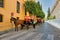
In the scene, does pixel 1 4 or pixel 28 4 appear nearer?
pixel 1 4

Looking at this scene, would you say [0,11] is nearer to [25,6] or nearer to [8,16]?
[8,16]

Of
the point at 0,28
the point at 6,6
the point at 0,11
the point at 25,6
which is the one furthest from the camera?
the point at 25,6

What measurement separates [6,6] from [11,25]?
10.5 feet

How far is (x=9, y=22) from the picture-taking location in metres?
29.3

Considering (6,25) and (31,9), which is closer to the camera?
(6,25)

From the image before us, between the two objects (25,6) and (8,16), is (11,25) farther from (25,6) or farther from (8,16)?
(25,6)

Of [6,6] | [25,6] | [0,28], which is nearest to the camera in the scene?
[0,28]

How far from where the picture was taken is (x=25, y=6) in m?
45.5

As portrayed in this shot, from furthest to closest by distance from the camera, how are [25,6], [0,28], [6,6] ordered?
[25,6], [6,6], [0,28]

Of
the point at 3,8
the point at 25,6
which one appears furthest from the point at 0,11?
the point at 25,6

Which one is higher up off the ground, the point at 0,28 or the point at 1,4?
the point at 1,4

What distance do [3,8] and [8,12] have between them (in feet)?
5.07

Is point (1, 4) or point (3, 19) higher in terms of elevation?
point (1, 4)

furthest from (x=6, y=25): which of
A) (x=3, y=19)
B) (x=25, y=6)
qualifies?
(x=25, y=6)
